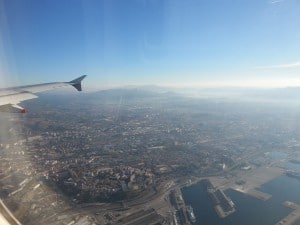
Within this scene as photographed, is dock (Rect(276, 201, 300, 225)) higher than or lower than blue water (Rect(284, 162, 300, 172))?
higher

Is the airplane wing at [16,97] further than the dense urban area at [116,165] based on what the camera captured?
No

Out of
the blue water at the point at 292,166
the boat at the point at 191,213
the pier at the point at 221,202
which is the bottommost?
the blue water at the point at 292,166

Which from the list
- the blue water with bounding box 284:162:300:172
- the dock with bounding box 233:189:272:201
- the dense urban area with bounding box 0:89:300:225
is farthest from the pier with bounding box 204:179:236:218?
the blue water with bounding box 284:162:300:172

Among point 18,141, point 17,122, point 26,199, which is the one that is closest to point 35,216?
point 26,199

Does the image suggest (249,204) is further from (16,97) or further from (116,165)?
(16,97)

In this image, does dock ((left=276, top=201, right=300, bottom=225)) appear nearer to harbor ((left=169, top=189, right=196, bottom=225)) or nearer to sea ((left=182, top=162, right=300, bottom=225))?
sea ((left=182, top=162, right=300, bottom=225))

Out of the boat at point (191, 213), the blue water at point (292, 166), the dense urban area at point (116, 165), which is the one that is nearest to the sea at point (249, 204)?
the boat at point (191, 213)

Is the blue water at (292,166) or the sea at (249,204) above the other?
the sea at (249,204)

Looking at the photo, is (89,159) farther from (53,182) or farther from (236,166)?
(236,166)

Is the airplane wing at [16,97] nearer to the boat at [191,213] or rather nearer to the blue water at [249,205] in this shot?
the boat at [191,213]
